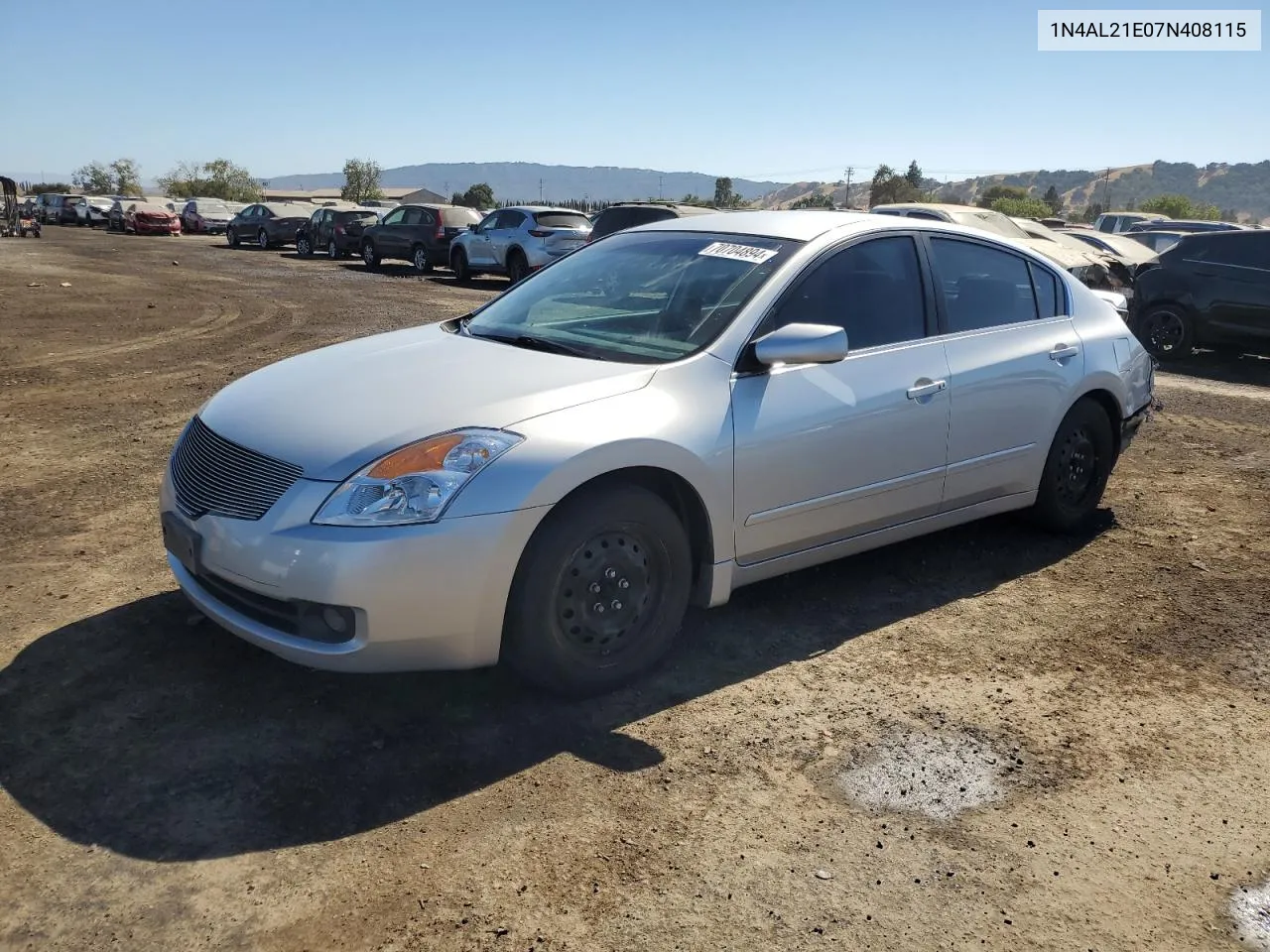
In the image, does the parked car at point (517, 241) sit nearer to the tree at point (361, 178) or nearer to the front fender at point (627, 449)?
the front fender at point (627, 449)

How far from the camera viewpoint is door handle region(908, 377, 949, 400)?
4312 millimetres

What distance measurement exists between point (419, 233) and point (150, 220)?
27.0m

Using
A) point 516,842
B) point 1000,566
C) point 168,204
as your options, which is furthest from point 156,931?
point 168,204

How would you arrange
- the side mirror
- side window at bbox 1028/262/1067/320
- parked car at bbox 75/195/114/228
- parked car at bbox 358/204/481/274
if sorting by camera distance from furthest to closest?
parked car at bbox 75/195/114/228 → parked car at bbox 358/204/481/274 → side window at bbox 1028/262/1067/320 → the side mirror

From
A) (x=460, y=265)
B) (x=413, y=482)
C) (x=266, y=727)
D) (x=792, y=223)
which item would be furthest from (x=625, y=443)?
(x=460, y=265)

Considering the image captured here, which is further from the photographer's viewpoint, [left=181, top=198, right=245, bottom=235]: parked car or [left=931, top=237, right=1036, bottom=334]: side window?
[left=181, top=198, right=245, bottom=235]: parked car

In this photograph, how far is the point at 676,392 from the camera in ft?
12.0

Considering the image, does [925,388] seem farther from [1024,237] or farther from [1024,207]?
[1024,207]

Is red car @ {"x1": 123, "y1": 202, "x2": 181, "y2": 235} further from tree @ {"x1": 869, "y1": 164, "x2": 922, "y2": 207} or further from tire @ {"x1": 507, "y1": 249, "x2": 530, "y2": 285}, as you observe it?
tree @ {"x1": 869, "y1": 164, "x2": 922, "y2": 207}

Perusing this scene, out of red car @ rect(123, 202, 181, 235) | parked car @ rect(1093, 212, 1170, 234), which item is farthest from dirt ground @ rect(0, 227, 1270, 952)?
red car @ rect(123, 202, 181, 235)

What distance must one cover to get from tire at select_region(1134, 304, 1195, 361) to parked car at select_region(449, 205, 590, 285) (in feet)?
35.8

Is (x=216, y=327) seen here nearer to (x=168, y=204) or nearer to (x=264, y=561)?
(x=264, y=561)

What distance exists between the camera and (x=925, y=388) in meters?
4.36

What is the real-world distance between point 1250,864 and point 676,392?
86.5 inches
